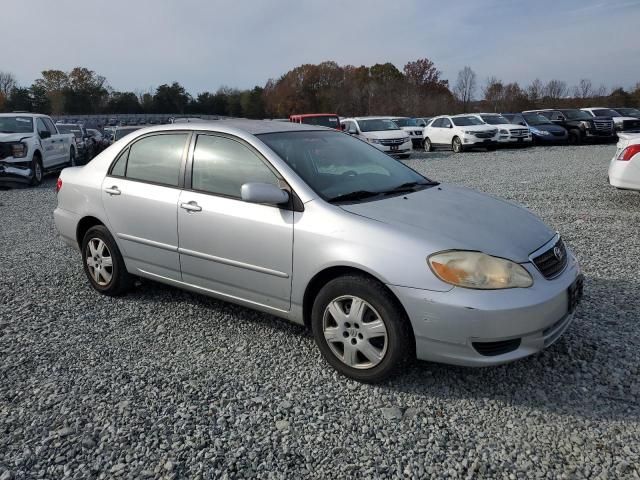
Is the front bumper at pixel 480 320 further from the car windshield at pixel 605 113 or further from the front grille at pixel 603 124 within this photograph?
the car windshield at pixel 605 113

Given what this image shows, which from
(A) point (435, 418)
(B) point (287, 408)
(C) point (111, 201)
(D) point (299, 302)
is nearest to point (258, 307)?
(D) point (299, 302)

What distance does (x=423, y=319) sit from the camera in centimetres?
299

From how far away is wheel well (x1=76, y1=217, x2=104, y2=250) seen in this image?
4855 millimetres

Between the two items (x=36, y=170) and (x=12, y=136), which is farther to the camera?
(x=36, y=170)

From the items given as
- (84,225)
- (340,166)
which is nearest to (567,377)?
(340,166)

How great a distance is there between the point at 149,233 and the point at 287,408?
1.98 meters

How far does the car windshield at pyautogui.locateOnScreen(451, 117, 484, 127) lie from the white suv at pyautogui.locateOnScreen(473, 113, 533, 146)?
0.98 ft

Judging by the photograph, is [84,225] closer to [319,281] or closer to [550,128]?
[319,281]

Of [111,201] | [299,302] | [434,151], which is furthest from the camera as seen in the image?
[434,151]

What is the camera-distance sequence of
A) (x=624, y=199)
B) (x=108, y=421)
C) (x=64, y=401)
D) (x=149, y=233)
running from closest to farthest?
(x=108, y=421) < (x=64, y=401) < (x=149, y=233) < (x=624, y=199)

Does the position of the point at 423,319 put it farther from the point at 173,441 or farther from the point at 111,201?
the point at 111,201

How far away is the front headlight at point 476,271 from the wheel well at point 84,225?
126 inches

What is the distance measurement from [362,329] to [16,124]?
13.8m

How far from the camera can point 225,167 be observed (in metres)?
3.96
